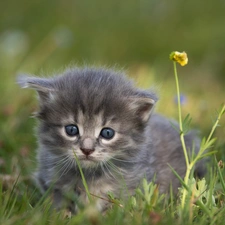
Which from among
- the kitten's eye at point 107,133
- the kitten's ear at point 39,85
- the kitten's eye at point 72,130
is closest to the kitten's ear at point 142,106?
the kitten's eye at point 107,133

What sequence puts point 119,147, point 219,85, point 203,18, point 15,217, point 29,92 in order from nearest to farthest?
point 15,217 → point 119,147 → point 29,92 → point 219,85 → point 203,18

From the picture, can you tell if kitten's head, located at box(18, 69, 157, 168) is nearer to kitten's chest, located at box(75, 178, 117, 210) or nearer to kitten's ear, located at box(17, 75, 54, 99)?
kitten's ear, located at box(17, 75, 54, 99)

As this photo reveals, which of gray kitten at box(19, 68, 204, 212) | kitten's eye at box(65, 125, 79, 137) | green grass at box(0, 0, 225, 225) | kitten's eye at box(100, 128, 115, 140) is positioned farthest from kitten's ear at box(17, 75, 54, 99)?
green grass at box(0, 0, 225, 225)

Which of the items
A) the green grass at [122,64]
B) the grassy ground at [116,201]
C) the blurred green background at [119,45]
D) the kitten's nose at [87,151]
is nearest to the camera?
the grassy ground at [116,201]

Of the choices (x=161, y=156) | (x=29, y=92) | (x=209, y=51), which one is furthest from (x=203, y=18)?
(x=161, y=156)

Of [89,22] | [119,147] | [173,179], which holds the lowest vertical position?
[173,179]

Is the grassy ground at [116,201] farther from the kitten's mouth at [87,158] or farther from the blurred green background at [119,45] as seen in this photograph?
the kitten's mouth at [87,158]

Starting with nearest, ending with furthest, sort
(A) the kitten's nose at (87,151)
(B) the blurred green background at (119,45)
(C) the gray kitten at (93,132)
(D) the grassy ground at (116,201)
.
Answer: (D) the grassy ground at (116,201)
(A) the kitten's nose at (87,151)
(C) the gray kitten at (93,132)
(B) the blurred green background at (119,45)

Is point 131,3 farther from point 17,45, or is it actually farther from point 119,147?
A: point 119,147
